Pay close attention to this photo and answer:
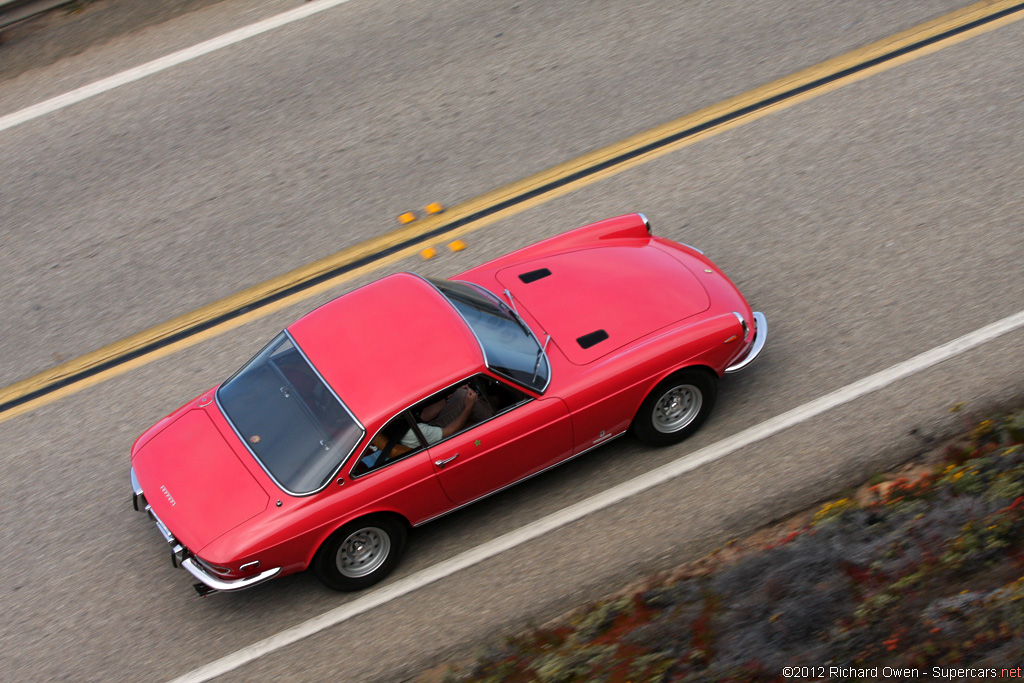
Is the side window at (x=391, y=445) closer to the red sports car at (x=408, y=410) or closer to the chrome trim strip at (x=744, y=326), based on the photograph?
the red sports car at (x=408, y=410)

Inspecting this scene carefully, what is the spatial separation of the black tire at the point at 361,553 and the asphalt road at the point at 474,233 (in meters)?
0.20

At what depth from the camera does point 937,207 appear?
7730 mm

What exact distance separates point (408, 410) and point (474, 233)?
295 cm

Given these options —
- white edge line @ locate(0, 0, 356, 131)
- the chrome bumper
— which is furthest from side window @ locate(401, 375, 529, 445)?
white edge line @ locate(0, 0, 356, 131)

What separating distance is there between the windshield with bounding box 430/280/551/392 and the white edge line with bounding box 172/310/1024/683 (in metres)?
0.99

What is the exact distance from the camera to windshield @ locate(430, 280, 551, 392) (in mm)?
5859

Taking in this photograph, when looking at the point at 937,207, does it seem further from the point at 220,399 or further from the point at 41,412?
the point at 41,412

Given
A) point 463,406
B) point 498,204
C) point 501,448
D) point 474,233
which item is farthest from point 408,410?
point 498,204

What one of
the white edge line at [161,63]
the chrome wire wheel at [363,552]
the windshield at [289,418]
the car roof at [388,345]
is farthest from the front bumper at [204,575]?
the white edge line at [161,63]

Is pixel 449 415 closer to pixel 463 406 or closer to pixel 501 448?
pixel 463 406

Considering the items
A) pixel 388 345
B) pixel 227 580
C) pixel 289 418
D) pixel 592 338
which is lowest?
pixel 227 580

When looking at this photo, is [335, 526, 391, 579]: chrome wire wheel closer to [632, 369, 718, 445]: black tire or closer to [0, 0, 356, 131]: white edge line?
[632, 369, 718, 445]: black tire

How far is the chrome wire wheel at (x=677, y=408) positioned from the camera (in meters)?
6.27

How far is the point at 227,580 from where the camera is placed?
216 inches
